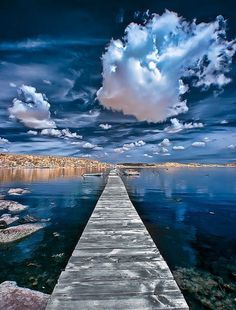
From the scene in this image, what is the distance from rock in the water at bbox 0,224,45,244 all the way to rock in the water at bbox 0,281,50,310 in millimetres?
7896

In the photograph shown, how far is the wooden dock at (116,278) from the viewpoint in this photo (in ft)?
17.6

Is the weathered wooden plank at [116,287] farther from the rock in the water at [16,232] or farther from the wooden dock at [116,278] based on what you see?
the rock in the water at [16,232]

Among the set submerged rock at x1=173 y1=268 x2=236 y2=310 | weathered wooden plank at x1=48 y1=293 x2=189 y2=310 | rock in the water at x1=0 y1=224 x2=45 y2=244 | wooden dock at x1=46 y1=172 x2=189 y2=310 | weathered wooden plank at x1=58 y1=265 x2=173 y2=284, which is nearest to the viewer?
weathered wooden plank at x1=48 y1=293 x2=189 y2=310

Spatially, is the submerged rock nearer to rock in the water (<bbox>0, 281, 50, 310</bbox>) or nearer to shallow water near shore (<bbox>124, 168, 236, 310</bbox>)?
shallow water near shore (<bbox>124, 168, 236, 310</bbox>)

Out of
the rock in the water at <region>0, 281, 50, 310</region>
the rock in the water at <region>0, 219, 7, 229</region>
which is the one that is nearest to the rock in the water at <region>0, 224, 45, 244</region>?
the rock in the water at <region>0, 219, 7, 229</region>

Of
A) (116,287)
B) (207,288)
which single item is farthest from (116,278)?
(207,288)

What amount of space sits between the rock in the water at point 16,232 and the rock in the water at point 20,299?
7896 mm

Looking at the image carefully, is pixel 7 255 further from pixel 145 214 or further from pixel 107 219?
pixel 145 214

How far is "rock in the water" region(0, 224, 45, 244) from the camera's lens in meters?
16.6

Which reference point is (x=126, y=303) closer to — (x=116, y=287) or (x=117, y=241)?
(x=116, y=287)

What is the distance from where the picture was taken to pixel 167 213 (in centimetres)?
2700

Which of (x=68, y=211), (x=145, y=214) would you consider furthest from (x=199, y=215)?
(x=68, y=211)

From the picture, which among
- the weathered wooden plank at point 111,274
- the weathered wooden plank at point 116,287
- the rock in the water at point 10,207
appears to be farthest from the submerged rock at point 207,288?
the rock in the water at point 10,207

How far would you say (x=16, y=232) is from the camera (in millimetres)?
17641
